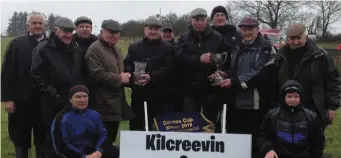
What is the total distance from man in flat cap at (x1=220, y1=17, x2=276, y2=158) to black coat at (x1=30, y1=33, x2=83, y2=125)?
1994 millimetres

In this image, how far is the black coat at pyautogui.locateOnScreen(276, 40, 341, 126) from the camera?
5230mm

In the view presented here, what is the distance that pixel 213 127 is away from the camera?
5.54 m

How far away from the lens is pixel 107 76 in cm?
544

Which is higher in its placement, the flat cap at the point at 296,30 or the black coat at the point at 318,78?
the flat cap at the point at 296,30

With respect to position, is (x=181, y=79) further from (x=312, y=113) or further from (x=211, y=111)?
(x=312, y=113)

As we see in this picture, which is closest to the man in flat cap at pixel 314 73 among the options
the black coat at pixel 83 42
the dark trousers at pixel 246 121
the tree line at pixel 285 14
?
the dark trousers at pixel 246 121

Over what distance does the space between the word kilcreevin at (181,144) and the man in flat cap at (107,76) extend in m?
0.64

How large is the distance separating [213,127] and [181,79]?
1016 millimetres

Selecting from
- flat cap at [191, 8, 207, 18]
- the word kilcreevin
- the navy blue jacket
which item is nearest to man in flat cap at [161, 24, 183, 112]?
flat cap at [191, 8, 207, 18]

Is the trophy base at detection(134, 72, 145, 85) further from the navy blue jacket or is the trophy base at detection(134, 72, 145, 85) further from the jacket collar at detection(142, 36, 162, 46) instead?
the navy blue jacket

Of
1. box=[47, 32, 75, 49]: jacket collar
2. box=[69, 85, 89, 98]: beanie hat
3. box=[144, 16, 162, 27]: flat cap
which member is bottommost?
box=[69, 85, 89, 98]: beanie hat

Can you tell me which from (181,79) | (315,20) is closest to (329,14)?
(315,20)

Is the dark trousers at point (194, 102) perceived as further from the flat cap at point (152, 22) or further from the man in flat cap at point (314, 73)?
the man in flat cap at point (314, 73)

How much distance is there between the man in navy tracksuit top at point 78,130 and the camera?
16.4 ft
